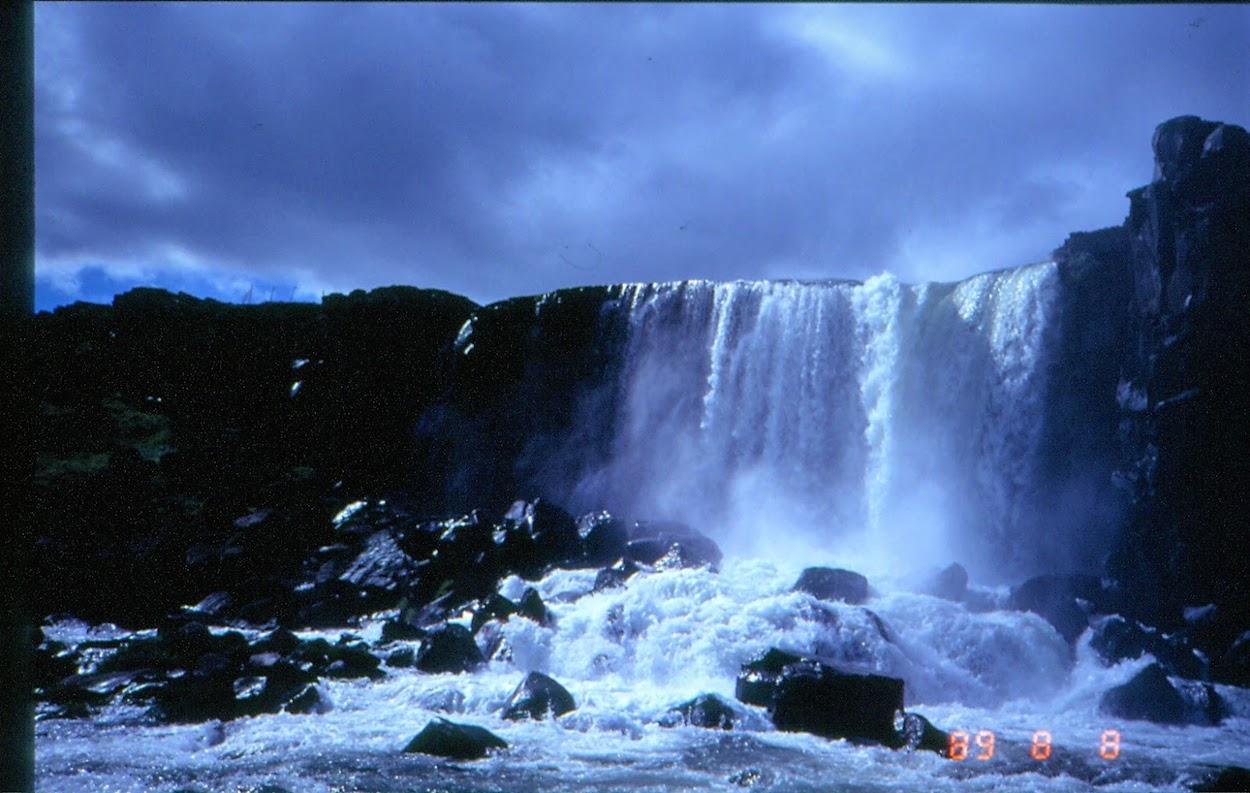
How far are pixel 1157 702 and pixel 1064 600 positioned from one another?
4.50 m

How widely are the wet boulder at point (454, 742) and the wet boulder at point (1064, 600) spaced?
11005mm

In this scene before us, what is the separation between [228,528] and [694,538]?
47.0 ft

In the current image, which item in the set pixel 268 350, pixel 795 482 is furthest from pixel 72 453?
pixel 795 482

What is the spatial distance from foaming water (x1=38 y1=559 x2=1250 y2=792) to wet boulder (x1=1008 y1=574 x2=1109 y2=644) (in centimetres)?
104

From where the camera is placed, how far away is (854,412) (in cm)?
2244

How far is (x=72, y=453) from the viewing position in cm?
3094

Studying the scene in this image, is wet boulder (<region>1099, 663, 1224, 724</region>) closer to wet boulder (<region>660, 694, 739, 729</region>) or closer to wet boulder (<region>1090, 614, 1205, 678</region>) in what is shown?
wet boulder (<region>1090, 614, 1205, 678</region>)

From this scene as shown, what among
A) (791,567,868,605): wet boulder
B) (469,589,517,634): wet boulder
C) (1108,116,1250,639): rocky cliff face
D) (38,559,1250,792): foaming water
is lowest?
(38,559,1250,792): foaming water

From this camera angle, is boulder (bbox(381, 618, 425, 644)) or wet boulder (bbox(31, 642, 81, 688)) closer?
wet boulder (bbox(31, 642, 81, 688))

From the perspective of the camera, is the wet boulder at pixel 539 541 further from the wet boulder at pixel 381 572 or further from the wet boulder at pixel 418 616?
the wet boulder at pixel 381 572

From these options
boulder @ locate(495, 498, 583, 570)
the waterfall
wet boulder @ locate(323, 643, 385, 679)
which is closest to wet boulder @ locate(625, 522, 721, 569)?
boulder @ locate(495, 498, 583, 570)

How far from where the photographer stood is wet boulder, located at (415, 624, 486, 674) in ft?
39.6

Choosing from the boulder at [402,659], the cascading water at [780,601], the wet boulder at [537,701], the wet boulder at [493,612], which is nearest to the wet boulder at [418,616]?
the cascading water at [780,601]

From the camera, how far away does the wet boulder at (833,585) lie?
46.9 ft
